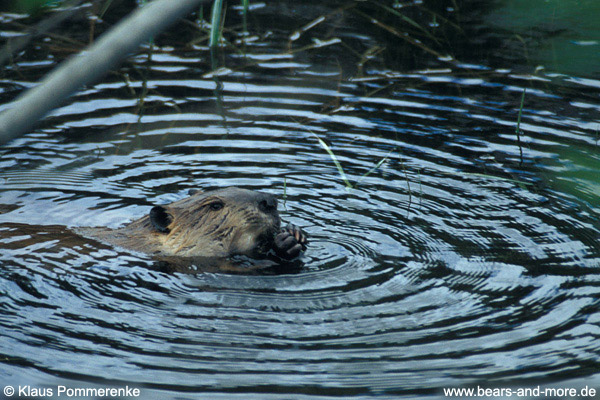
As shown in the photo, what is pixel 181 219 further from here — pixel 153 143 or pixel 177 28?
pixel 177 28

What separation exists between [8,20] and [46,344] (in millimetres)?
5913

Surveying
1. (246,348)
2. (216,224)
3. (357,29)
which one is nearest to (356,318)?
(246,348)

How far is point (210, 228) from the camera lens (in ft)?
14.6

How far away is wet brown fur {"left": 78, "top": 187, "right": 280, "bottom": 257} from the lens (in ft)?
14.4

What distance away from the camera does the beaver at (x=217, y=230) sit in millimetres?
4363

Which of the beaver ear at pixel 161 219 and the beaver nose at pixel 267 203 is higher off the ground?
the beaver nose at pixel 267 203

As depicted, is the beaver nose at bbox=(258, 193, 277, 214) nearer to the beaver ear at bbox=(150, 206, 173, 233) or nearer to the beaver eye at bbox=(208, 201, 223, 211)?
the beaver eye at bbox=(208, 201, 223, 211)

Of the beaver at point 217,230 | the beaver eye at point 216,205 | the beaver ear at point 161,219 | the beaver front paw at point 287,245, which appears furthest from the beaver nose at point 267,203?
the beaver ear at point 161,219

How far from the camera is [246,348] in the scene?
11.1ft

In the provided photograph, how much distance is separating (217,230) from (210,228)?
0.05 meters

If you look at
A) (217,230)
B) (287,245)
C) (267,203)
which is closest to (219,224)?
(217,230)

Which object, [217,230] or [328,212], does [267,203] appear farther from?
[328,212]

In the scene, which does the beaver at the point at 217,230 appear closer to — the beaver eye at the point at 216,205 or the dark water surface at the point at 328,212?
the beaver eye at the point at 216,205

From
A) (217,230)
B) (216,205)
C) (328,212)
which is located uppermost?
(216,205)
